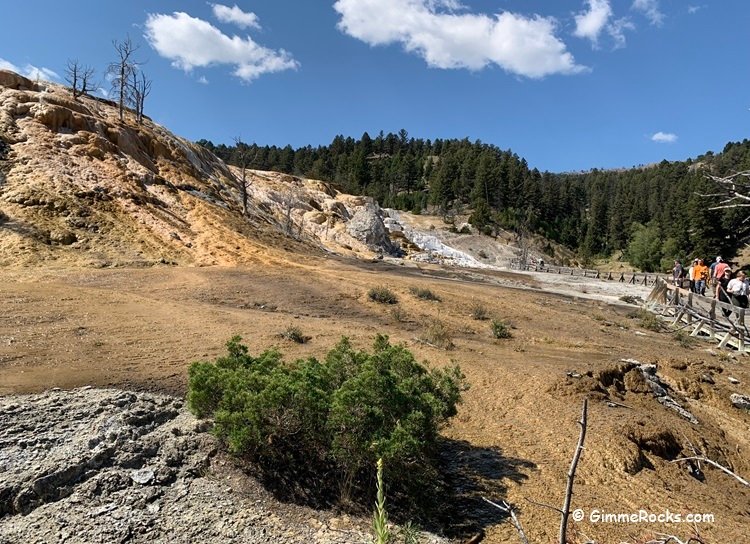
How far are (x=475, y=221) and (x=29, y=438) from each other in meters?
79.4

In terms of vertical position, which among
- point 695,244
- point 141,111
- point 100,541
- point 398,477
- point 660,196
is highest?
point 660,196

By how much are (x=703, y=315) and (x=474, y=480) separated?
1640 centimetres

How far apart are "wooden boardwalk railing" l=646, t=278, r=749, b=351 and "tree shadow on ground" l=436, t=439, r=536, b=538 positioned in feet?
36.8

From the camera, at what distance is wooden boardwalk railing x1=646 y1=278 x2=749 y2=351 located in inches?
645

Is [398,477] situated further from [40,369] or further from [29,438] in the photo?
[40,369]

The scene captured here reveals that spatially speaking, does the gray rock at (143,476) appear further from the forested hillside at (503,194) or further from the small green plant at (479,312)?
the forested hillside at (503,194)

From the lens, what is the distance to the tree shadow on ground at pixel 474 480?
5.82 metres

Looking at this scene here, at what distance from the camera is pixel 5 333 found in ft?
34.1

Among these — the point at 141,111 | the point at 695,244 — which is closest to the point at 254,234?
the point at 141,111

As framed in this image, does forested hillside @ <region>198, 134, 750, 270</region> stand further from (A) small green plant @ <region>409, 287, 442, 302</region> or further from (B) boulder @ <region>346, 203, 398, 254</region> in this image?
(A) small green plant @ <region>409, 287, 442, 302</region>

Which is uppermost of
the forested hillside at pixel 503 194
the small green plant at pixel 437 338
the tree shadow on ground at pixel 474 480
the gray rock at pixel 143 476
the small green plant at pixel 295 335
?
the forested hillside at pixel 503 194

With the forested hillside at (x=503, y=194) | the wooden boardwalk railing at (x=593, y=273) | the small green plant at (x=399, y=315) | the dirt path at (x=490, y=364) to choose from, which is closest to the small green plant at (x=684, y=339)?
the dirt path at (x=490, y=364)

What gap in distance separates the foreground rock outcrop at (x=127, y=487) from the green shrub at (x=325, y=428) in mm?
410

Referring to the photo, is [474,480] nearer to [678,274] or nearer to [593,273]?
[678,274]
